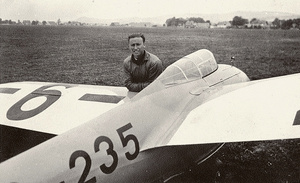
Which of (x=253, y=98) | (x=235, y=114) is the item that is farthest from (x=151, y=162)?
(x=253, y=98)

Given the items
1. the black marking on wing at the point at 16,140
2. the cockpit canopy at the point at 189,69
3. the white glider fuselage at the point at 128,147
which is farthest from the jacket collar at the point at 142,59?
the black marking on wing at the point at 16,140

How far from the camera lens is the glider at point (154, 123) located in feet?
10.2

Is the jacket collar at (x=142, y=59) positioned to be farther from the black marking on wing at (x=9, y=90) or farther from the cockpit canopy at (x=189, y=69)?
the black marking on wing at (x=9, y=90)

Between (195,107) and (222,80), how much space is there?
1.19 metres

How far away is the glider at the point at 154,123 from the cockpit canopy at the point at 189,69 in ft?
0.06

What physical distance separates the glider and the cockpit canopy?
0.02 meters

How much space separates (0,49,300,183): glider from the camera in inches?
123

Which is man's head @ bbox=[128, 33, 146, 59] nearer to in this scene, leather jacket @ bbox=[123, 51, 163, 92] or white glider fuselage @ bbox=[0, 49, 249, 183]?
leather jacket @ bbox=[123, 51, 163, 92]

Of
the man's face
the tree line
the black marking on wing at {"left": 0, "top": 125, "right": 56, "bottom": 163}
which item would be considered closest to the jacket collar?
the man's face

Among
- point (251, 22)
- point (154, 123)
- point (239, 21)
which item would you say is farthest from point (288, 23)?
point (154, 123)

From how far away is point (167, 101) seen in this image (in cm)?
423

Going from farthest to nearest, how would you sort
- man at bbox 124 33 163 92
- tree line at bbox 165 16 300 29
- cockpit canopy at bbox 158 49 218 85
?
tree line at bbox 165 16 300 29 → man at bbox 124 33 163 92 → cockpit canopy at bbox 158 49 218 85

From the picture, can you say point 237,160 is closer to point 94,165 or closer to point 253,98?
point 253,98

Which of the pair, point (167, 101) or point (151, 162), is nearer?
point (151, 162)
